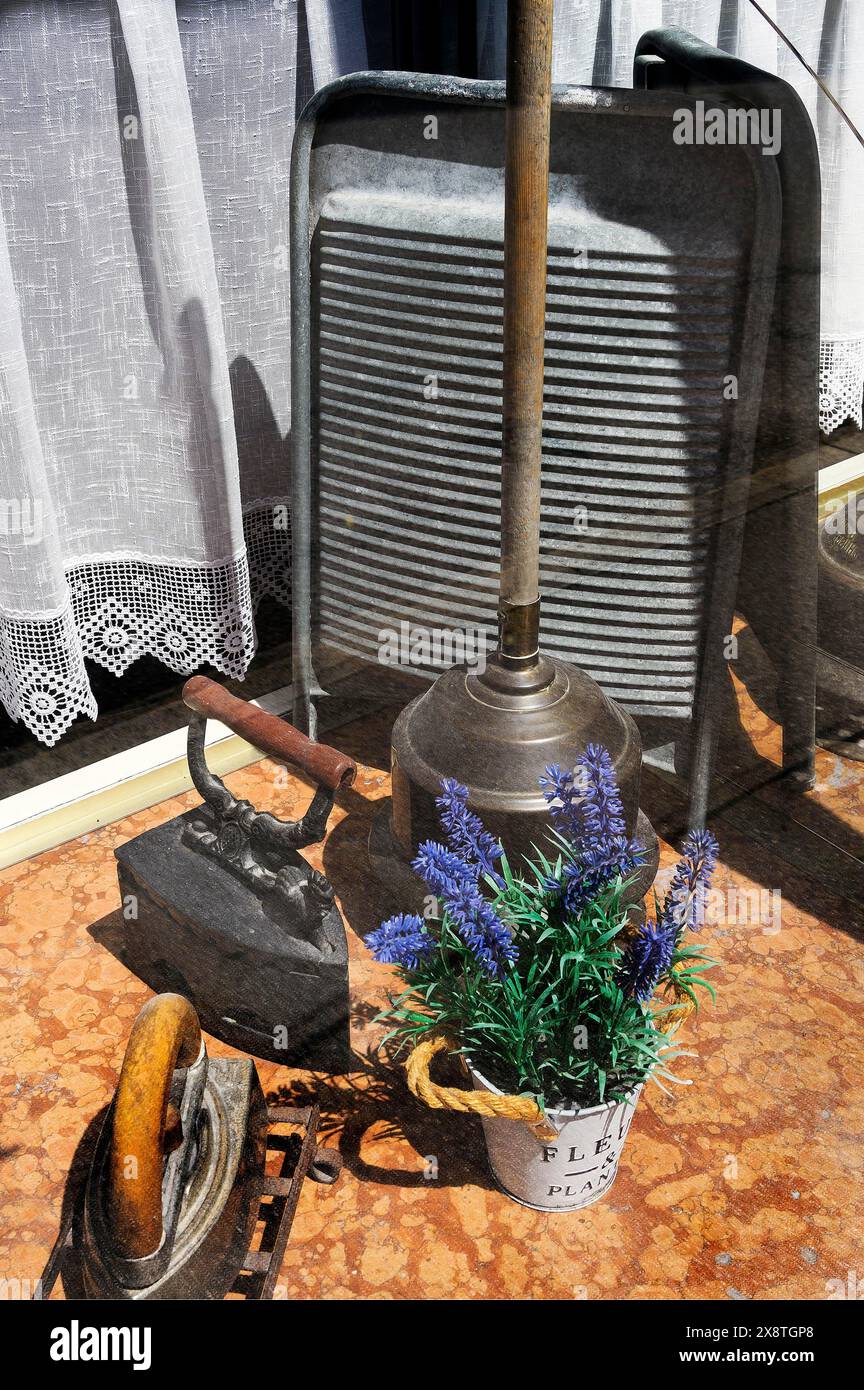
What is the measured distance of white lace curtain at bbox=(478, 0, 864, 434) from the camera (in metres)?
1.52

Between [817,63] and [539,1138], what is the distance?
4.21 feet

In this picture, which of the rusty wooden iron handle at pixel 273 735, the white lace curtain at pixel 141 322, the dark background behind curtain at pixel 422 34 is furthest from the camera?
the dark background behind curtain at pixel 422 34

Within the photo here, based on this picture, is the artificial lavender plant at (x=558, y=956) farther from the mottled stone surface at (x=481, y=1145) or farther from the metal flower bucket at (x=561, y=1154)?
the mottled stone surface at (x=481, y=1145)

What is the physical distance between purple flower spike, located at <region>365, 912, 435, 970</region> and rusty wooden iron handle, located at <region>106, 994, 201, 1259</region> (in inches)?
7.0

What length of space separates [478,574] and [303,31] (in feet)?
2.35

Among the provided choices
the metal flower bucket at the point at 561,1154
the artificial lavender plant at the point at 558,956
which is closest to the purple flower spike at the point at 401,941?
the artificial lavender plant at the point at 558,956

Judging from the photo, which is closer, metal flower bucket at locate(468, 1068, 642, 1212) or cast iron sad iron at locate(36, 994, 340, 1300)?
cast iron sad iron at locate(36, 994, 340, 1300)

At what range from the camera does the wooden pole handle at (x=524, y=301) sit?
1102mm

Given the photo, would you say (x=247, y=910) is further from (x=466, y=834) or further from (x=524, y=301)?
(x=524, y=301)

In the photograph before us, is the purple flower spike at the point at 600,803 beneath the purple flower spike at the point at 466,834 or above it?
above

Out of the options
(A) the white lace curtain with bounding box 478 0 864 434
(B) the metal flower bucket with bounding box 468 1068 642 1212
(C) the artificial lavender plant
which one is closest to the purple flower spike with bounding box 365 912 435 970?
Answer: (C) the artificial lavender plant

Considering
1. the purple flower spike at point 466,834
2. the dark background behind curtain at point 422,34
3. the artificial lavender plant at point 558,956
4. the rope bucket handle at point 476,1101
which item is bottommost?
the rope bucket handle at point 476,1101

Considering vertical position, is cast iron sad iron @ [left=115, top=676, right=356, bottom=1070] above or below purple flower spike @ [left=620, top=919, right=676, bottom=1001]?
below

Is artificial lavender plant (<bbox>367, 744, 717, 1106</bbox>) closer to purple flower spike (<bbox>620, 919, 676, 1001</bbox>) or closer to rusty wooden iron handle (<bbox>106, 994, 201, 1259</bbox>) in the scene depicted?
purple flower spike (<bbox>620, 919, 676, 1001</bbox>)
